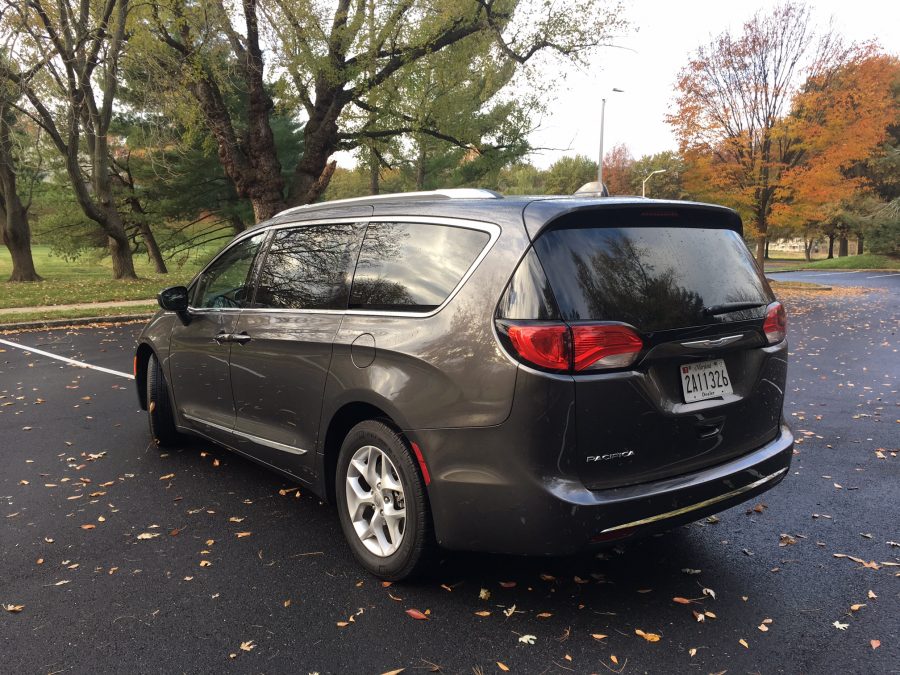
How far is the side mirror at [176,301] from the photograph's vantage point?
4.59m

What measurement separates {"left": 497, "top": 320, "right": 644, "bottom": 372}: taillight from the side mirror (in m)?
2.91

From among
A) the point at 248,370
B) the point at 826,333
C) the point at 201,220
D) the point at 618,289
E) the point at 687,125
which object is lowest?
the point at 826,333

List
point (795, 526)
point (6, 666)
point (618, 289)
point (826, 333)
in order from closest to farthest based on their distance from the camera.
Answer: point (6, 666), point (618, 289), point (795, 526), point (826, 333)

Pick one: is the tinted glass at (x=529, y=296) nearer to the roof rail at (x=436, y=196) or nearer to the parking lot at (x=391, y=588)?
the roof rail at (x=436, y=196)

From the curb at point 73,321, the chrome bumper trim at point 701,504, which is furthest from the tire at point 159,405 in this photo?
the curb at point 73,321

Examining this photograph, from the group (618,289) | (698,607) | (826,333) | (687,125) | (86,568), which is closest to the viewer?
(618,289)

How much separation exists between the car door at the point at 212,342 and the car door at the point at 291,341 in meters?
0.15

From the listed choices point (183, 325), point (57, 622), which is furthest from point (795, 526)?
point (183, 325)

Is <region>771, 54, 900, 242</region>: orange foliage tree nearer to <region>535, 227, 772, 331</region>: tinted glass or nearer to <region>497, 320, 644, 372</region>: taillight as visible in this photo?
<region>535, 227, 772, 331</region>: tinted glass

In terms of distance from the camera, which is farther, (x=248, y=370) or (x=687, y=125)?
(x=687, y=125)

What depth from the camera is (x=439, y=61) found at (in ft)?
62.3

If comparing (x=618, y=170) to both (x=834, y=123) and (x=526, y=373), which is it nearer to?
(x=834, y=123)

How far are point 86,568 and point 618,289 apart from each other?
2.92 meters

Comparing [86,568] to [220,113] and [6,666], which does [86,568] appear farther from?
[220,113]
